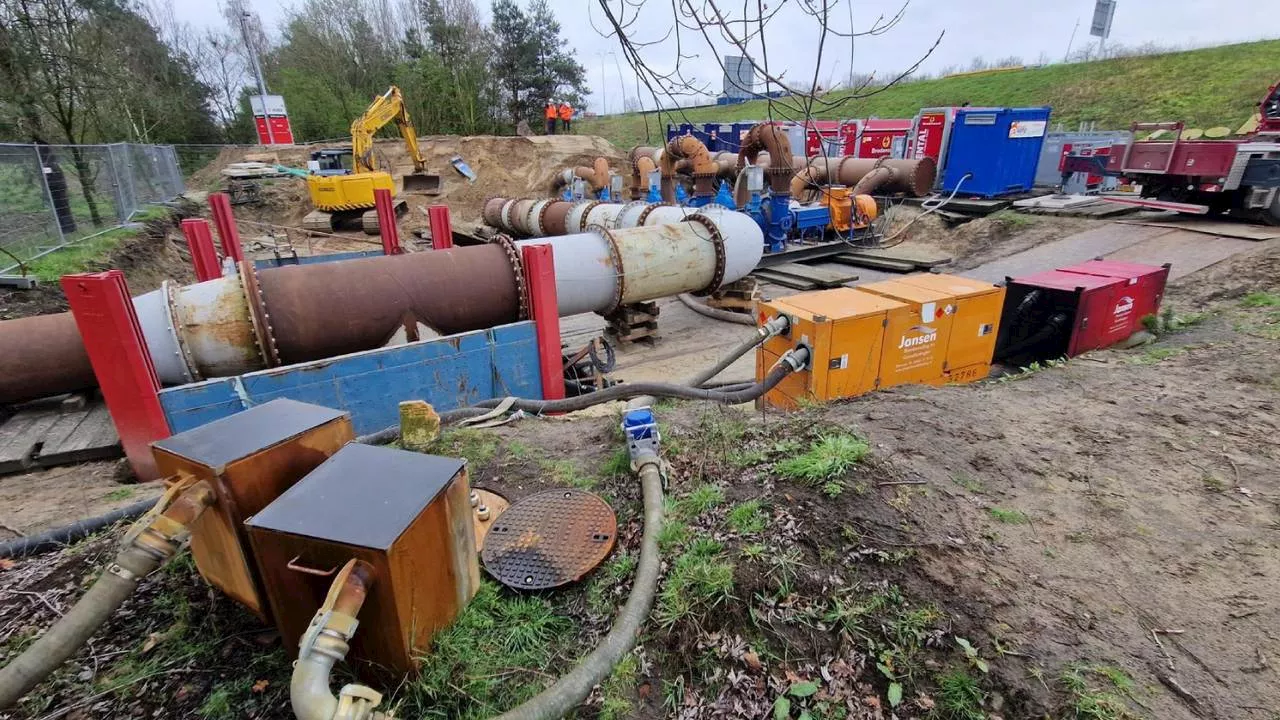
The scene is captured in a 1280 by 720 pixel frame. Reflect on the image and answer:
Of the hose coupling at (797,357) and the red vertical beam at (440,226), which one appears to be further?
the red vertical beam at (440,226)

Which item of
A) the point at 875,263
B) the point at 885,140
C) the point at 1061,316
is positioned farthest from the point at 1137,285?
the point at 885,140

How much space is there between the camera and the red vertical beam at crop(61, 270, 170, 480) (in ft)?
14.2

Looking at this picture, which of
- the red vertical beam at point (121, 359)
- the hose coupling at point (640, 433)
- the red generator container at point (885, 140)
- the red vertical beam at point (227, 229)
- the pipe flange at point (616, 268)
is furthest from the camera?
the red generator container at point (885, 140)

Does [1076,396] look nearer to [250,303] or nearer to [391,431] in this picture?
[391,431]

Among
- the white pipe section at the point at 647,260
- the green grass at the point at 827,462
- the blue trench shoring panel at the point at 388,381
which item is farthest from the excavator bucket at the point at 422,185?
the green grass at the point at 827,462

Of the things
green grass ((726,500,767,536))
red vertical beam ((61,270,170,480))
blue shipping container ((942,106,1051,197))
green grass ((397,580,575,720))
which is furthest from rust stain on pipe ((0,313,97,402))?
blue shipping container ((942,106,1051,197))

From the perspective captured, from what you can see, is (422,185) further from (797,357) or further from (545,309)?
(797,357)

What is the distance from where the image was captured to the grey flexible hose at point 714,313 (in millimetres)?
10016

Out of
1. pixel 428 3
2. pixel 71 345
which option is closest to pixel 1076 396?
pixel 71 345

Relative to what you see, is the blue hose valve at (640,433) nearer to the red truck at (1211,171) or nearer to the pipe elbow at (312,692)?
the pipe elbow at (312,692)

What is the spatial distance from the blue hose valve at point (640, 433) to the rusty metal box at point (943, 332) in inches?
107

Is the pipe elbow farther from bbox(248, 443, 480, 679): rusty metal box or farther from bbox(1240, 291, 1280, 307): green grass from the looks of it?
bbox(1240, 291, 1280, 307): green grass

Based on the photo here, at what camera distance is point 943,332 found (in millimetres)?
5352

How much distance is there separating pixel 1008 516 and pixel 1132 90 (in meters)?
27.9
